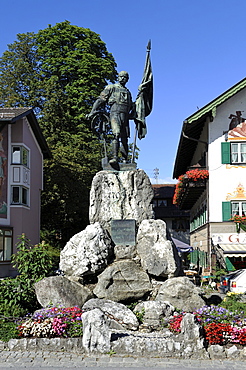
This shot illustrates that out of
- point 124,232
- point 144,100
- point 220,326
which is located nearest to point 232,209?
point 144,100

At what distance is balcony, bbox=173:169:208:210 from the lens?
94.3 feet

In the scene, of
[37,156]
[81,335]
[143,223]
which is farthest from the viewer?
[37,156]

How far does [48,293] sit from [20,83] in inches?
1210

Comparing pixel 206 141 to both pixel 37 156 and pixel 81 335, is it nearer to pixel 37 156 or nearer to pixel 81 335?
pixel 37 156

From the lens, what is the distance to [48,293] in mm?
12273

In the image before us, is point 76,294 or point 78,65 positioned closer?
point 76,294

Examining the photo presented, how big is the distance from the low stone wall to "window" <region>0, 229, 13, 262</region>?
2034 centimetres

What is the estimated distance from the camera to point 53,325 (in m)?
9.99

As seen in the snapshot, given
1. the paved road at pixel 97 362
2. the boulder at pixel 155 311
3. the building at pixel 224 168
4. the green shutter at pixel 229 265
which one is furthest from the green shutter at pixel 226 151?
the paved road at pixel 97 362

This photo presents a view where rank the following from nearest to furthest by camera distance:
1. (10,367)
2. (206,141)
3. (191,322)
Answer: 1. (10,367)
2. (191,322)
3. (206,141)

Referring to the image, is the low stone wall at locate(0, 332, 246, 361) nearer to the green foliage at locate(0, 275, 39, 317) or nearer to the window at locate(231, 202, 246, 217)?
the green foliage at locate(0, 275, 39, 317)

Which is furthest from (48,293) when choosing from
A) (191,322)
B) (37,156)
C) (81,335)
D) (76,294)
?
(37,156)

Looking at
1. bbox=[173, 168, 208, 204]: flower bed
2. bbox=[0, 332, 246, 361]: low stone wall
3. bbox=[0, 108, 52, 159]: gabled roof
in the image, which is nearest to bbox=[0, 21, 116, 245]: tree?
bbox=[0, 108, 52, 159]: gabled roof

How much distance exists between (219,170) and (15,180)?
1229 cm
